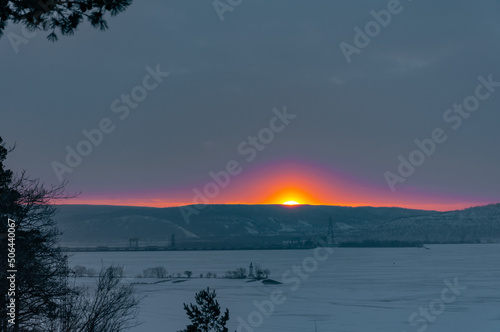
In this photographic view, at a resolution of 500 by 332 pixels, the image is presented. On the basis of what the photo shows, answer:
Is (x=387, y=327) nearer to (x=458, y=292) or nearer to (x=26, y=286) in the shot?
(x=458, y=292)

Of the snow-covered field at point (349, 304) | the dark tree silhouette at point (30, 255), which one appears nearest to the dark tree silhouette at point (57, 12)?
the dark tree silhouette at point (30, 255)

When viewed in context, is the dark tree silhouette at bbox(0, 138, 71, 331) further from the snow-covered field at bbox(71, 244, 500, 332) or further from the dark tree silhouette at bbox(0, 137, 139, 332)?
the snow-covered field at bbox(71, 244, 500, 332)

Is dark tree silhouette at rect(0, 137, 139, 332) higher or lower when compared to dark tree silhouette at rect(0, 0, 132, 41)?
lower

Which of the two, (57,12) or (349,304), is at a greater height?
(57,12)

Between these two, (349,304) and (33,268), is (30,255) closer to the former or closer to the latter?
(33,268)

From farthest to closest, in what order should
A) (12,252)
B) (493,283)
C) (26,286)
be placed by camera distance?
(493,283)
(26,286)
(12,252)

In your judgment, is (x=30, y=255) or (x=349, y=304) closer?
(x=30, y=255)

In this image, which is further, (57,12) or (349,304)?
(349,304)

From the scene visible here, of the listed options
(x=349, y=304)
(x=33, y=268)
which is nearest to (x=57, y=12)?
(x=33, y=268)

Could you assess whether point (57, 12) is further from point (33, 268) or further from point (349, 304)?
point (349, 304)

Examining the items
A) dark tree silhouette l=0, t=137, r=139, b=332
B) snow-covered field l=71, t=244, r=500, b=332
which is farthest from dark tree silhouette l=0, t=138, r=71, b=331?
snow-covered field l=71, t=244, r=500, b=332

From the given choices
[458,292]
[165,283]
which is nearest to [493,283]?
[458,292]
